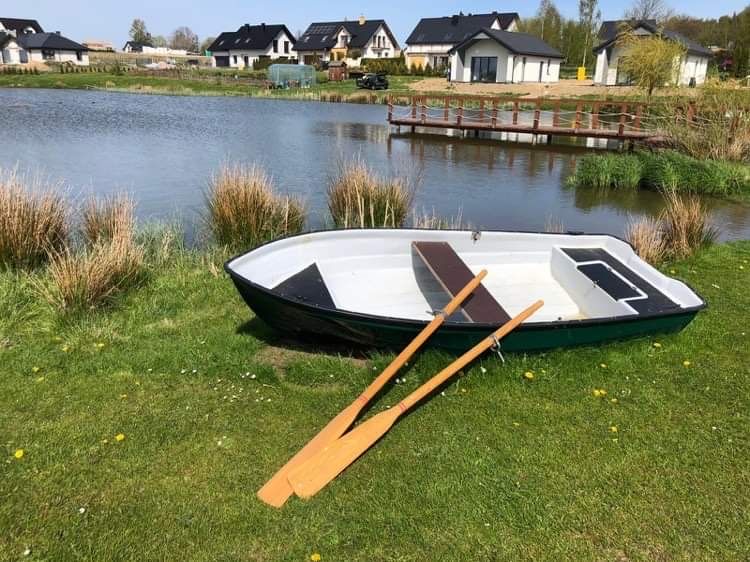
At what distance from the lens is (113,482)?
11.4 ft

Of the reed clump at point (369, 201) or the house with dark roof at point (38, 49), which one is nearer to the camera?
the reed clump at point (369, 201)

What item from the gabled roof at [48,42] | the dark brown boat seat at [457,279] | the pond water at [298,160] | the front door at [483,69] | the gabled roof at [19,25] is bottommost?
the pond water at [298,160]

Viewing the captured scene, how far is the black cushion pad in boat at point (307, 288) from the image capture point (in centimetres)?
477

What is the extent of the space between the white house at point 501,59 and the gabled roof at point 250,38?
3285 cm

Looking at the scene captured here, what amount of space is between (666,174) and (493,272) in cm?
985

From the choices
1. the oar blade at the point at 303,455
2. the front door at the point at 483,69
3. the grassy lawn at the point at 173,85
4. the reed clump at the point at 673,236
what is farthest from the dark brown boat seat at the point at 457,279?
the front door at the point at 483,69

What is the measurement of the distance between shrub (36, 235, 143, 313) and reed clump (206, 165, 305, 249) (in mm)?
1825

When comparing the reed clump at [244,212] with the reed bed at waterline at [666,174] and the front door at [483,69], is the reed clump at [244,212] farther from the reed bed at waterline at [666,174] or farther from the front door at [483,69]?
the front door at [483,69]

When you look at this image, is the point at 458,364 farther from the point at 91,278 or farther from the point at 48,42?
the point at 48,42

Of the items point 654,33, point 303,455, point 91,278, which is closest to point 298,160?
point 91,278

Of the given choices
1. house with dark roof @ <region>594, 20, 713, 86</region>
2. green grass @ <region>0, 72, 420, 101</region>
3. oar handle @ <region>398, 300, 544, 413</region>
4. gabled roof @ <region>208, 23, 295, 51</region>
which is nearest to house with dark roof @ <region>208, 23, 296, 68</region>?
gabled roof @ <region>208, 23, 295, 51</region>

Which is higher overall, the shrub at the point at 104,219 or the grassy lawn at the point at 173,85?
the grassy lawn at the point at 173,85

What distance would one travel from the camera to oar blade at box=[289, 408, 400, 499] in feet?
11.4

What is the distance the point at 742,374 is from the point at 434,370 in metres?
2.49
